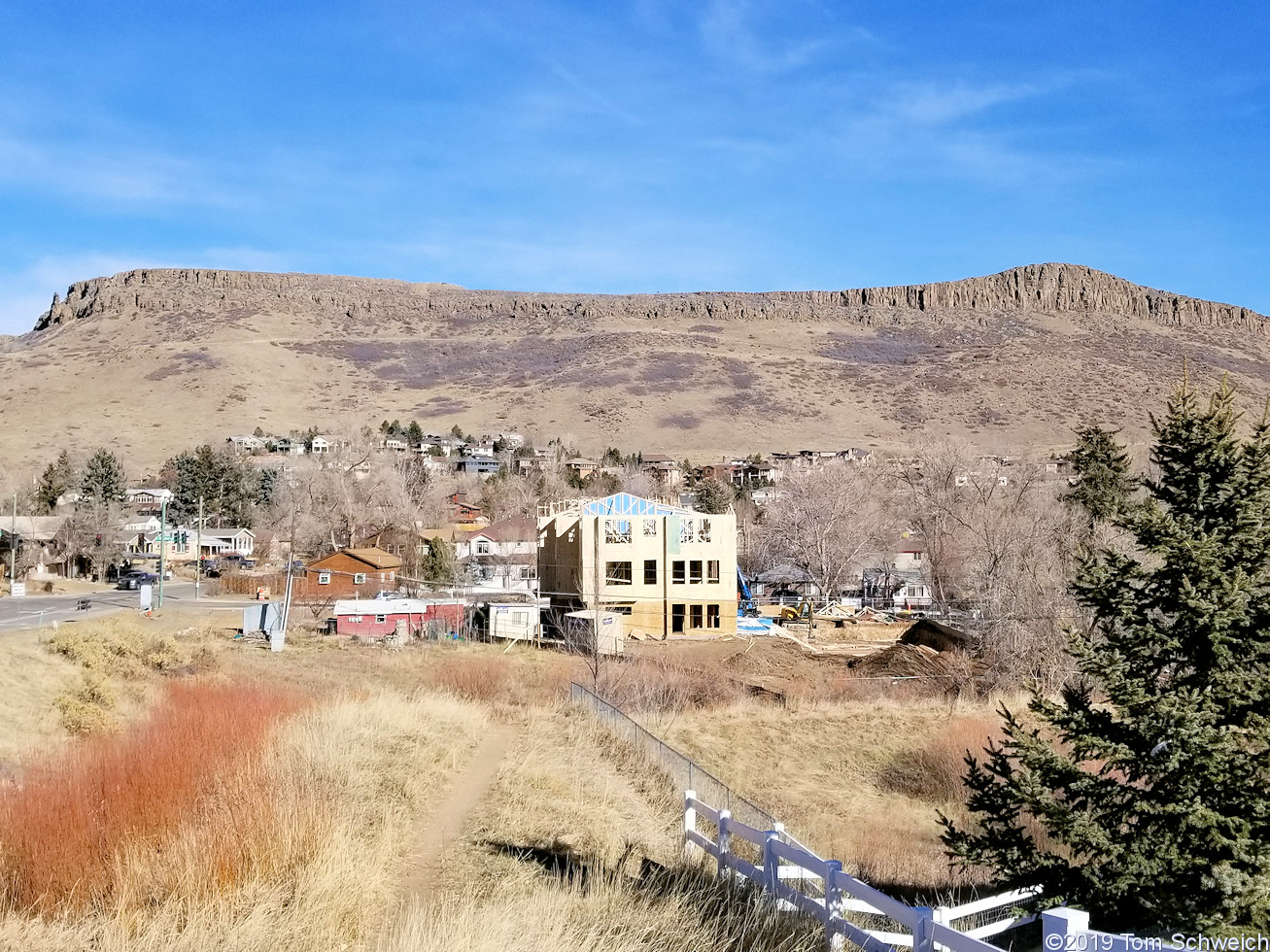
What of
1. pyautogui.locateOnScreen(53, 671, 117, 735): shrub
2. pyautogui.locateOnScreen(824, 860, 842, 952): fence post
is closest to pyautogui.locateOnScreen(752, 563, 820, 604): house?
pyautogui.locateOnScreen(53, 671, 117, 735): shrub

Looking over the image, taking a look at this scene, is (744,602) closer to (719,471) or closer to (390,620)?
(390,620)

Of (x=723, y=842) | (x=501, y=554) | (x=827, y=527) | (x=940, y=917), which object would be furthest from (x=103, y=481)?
(x=940, y=917)

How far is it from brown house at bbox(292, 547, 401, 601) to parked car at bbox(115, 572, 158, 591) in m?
8.75

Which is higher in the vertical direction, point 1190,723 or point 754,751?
point 1190,723

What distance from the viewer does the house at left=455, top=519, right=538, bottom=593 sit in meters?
62.8

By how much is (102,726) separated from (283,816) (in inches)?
482

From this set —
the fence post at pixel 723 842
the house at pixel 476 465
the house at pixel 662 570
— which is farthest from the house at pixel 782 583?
the house at pixel 476 465

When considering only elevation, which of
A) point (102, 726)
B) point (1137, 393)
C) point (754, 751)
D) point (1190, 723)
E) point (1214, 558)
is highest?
point (1137, 393)

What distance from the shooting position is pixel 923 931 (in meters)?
6.87

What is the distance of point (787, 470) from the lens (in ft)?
254

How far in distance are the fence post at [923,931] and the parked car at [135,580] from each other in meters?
56.7

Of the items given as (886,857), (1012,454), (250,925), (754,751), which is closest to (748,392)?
(1012,454)

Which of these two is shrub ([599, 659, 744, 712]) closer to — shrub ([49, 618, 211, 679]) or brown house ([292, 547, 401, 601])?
shrub ([49, 618, 211, 679])

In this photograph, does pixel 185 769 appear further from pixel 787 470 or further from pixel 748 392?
pixel 748 392
